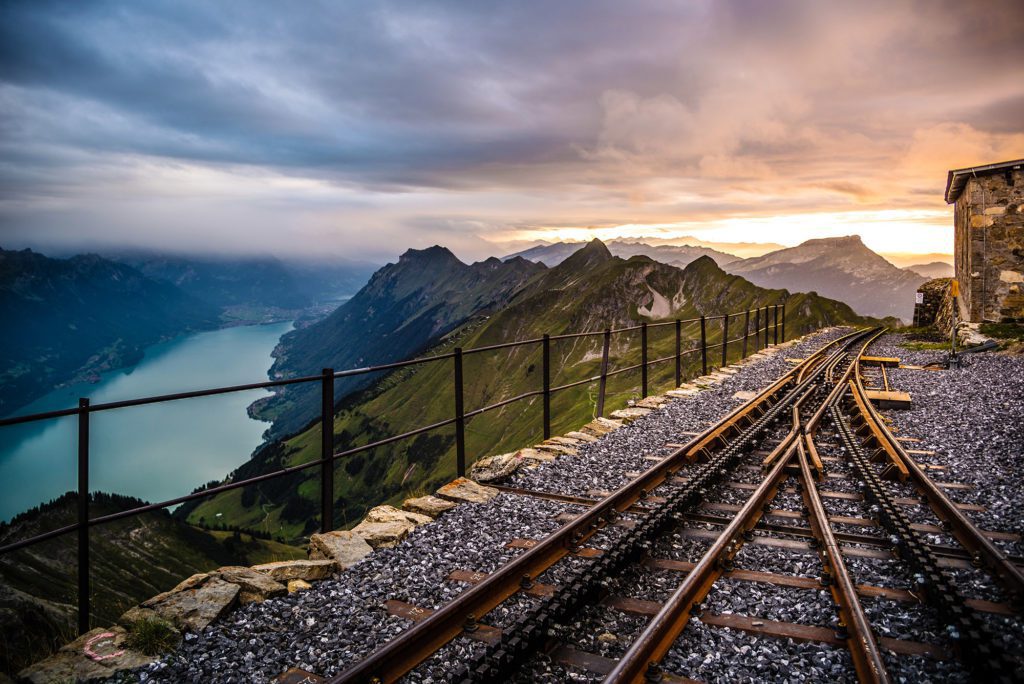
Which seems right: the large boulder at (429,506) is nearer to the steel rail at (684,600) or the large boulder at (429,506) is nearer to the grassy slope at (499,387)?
the steel rail at (684,600)

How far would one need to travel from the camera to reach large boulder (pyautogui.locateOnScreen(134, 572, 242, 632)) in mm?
3988

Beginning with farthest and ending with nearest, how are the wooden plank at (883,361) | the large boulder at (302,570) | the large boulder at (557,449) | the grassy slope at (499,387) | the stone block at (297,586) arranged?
the grassy slope at (499,387) < the wooden plank at (883,361) < the large boulder at (557,449) < the large boulder at (302,570) < the stone block at (297,586)

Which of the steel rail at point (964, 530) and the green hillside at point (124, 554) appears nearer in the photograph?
the steel rail at point (964, 530)

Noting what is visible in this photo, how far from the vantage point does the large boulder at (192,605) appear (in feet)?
13.1

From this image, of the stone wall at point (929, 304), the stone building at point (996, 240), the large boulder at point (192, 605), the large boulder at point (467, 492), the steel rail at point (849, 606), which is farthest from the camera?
the stone wall at point (929, 304)

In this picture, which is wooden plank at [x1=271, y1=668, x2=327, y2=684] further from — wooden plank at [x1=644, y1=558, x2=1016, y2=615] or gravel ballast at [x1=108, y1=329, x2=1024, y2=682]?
wooden plank at [x1=644, y1=558, x2=1016, y2=615]

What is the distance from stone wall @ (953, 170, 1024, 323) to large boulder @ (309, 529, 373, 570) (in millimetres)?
25286

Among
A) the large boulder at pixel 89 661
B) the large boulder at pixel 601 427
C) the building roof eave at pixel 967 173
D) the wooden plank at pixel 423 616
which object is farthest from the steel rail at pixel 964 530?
the building roof eave at pixel 967 173

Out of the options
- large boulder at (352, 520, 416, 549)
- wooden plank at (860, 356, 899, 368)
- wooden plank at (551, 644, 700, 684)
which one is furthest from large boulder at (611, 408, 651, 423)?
wooden plank at (860, 356, 899, 368)

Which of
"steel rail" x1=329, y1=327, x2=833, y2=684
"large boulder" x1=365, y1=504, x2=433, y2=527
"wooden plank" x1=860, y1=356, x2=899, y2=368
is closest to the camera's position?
"steel rail" x1=329, y1=327, x2=833, y2=684

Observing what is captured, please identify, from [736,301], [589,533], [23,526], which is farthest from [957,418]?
[736,301]

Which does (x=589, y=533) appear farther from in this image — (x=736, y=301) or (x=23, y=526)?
(x=736, y=301)

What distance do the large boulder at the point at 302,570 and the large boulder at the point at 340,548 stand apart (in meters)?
0.12

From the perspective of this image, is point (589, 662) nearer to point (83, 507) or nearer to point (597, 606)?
point (597, 606)
